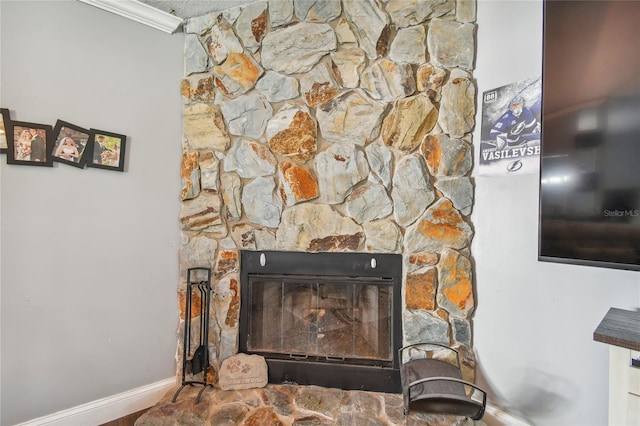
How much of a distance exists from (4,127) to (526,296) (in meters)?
2.65

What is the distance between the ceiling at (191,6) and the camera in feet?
5.87

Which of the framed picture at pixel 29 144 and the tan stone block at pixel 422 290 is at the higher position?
the framed picture at pixel 29 144

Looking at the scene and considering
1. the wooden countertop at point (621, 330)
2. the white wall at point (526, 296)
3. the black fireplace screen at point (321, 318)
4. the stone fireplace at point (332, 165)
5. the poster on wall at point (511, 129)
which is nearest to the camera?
the wooden countertop at point (621, 330)

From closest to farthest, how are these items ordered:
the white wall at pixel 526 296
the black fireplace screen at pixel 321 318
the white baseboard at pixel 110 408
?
the white wall at pixel 526 296, the white baseboard at pixel 110 408, the black fireplace screen at pixel 321 318

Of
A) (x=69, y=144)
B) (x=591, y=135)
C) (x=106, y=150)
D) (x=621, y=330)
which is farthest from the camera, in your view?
(x=106, y=150)

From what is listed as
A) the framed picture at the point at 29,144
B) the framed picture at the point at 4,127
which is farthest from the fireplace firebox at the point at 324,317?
the framed picture at the point at 4,127

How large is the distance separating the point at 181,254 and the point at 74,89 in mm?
1085

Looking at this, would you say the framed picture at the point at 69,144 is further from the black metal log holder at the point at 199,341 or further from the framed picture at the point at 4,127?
the black metal log holder at the point at 199,341

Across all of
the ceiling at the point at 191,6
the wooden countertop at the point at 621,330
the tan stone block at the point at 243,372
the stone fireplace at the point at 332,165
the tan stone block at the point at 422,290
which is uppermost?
the ceiling at the point at 191,6

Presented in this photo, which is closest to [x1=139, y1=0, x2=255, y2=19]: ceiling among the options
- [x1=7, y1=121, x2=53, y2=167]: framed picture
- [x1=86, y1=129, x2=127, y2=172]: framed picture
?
[x1=86, y1=129, x2=127, y2=172]: framed picture

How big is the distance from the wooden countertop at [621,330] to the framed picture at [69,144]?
7.65 ft

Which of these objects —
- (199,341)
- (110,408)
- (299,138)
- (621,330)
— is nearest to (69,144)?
(299,138)

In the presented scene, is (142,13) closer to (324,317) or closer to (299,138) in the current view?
(299,138)

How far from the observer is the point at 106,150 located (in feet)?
5.61
